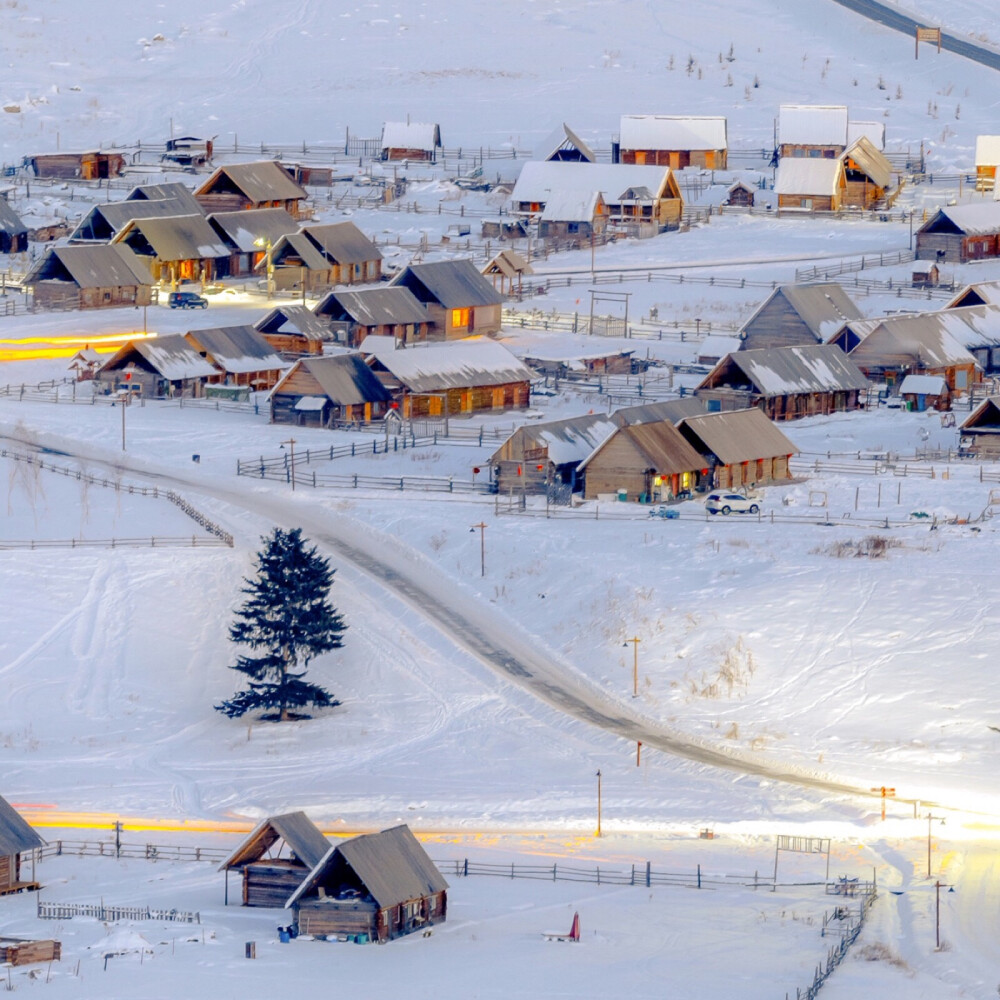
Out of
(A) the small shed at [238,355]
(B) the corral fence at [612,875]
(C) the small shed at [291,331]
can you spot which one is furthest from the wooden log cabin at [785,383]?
(B) the corral fence at [612,875]

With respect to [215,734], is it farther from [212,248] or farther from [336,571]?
[212,248]

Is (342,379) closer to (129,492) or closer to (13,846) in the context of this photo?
(129,492)

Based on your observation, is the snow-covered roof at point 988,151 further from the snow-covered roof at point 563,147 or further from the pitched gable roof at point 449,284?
the pitched gable roof at point 449,284

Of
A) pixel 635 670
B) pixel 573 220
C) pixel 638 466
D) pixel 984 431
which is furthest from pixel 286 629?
pixel 573 220

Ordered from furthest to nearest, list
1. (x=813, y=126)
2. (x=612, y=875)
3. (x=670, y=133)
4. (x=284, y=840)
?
(x=670, y=133) → (x=813, y=126) → (x=612, y=875) → (x=284, y=840)

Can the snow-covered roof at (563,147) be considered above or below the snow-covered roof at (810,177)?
above

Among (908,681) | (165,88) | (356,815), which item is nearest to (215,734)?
(356,815)
